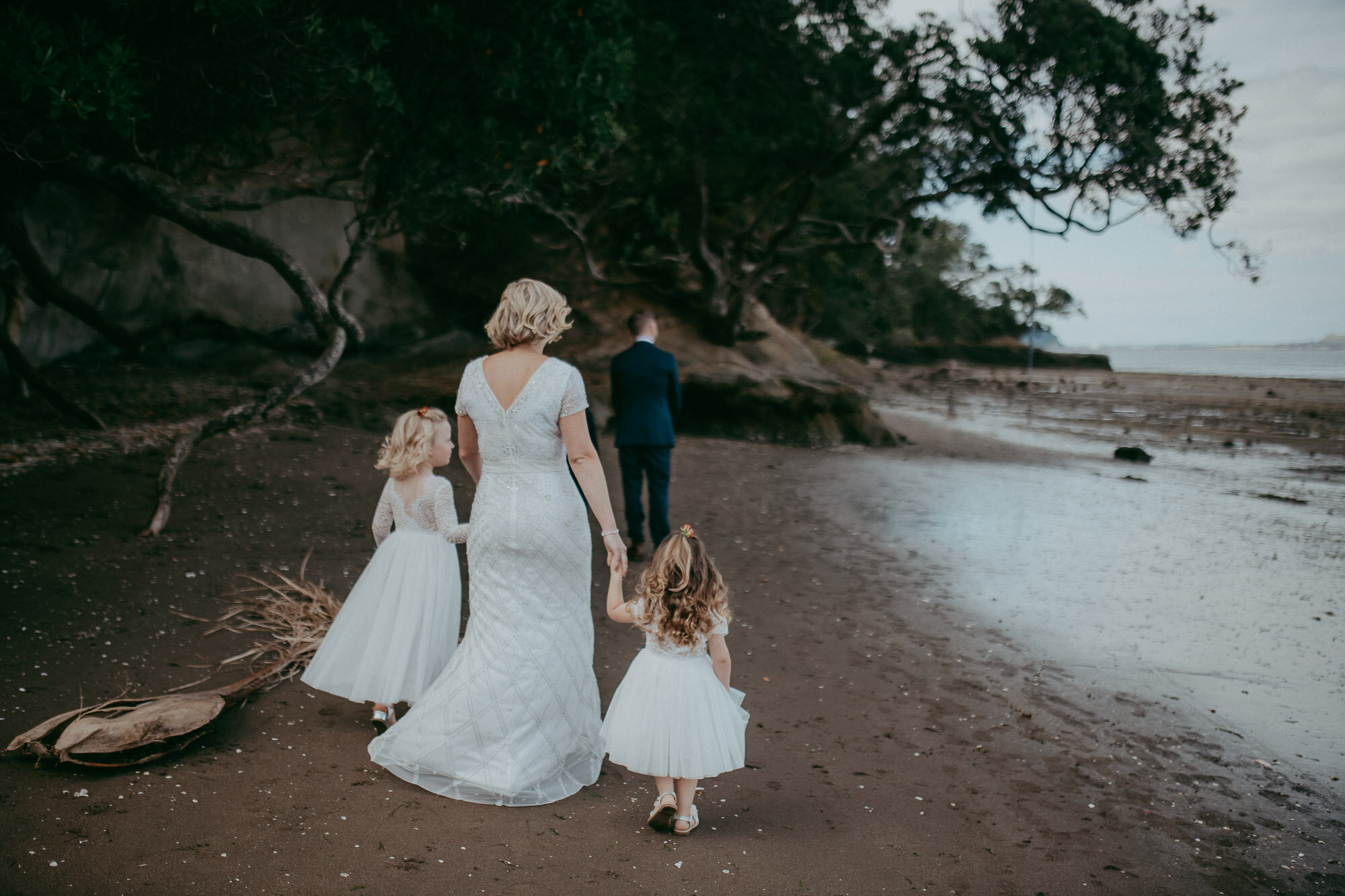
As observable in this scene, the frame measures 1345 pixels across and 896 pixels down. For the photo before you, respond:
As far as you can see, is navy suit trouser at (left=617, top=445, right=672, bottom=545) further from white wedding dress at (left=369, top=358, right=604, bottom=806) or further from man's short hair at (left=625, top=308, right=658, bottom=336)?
white wedding dress at (left=369, top=358, right=604, bottom=806)

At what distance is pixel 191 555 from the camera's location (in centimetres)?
657

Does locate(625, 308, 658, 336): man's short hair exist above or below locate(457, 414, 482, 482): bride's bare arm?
above

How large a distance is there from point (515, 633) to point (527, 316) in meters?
1.35

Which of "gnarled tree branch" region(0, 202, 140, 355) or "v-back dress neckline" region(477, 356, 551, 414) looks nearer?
"v-back dress neckline" region(477, 356, 551, 414)

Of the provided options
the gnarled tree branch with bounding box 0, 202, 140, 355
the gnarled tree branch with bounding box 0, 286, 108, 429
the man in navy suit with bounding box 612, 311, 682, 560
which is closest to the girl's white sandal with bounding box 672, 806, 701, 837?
the man in navy suit with bounding box 612, 311, 682, 560

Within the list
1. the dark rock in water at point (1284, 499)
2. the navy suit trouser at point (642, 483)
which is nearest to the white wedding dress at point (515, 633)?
the navy suit trouser at point (642, 483)

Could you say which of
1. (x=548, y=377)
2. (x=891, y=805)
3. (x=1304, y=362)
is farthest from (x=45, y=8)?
(x=1304, y=362)

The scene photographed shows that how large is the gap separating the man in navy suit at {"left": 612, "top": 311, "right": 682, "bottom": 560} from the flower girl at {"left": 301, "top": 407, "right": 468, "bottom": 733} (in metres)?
3.21

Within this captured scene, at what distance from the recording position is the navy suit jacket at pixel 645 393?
299 inches

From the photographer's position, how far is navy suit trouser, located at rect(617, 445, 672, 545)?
7.69 m

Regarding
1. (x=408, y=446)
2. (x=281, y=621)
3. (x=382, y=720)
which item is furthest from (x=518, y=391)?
(x=281, y=621)

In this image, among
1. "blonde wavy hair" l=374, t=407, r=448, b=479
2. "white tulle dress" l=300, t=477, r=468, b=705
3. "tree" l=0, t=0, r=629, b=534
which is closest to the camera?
"white tulle dress" l=300, t=477, r=468, b=705

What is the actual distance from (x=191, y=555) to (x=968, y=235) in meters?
56.1

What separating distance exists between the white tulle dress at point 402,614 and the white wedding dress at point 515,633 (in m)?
0.39
